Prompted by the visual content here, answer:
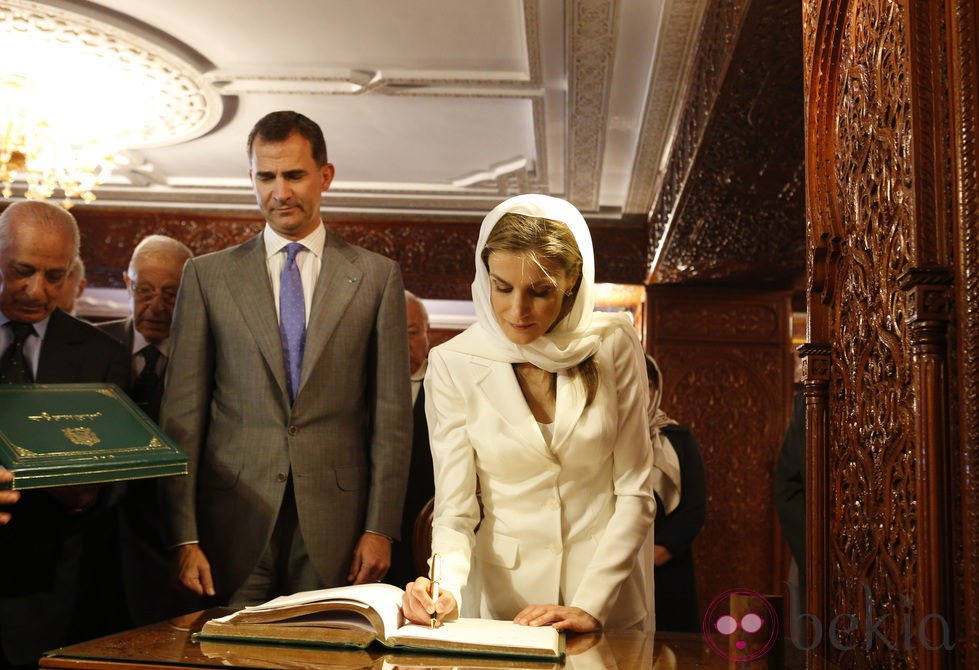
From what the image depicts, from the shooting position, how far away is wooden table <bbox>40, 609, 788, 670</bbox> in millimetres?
1361

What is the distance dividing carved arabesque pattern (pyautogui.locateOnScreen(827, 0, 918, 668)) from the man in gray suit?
112 cm

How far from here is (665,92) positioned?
524 cm

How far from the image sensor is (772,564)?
303 inches

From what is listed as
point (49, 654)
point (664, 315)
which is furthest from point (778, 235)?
point (49, 654)

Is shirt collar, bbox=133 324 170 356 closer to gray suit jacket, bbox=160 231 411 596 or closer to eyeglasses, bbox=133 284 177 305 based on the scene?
eyeglasses, bbox=133 284 177 305

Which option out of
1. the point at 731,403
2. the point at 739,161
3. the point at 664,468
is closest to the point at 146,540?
the point at 664,468

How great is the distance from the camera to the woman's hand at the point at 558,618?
1663mm

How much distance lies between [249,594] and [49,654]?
905 millimetres

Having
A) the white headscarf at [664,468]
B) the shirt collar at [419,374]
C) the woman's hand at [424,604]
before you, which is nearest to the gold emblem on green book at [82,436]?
the woman's hand at [424,604]

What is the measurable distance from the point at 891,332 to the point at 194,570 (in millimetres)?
1627

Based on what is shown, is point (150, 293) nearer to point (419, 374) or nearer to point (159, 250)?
point (159, 250)

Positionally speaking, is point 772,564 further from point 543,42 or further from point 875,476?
point 875,476

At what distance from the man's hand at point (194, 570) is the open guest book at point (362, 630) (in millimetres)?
711

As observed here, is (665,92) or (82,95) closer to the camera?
(665,92)
